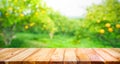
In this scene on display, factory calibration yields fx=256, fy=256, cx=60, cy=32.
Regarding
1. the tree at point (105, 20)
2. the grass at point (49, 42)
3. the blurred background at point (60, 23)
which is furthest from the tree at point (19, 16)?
the tree at point (105, 20)

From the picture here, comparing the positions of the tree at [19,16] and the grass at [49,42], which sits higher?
the tree at [19,16]

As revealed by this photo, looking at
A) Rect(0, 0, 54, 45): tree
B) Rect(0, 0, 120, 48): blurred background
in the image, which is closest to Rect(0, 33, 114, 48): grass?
Rect(0, 0, 120, 48): blurred background

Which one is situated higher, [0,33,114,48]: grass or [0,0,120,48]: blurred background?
[0,0,120,48]: blurred background

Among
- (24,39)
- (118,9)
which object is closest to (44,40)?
(24,39)

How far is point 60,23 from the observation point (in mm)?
4090

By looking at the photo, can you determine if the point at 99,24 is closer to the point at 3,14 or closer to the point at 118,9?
the point at 118,9

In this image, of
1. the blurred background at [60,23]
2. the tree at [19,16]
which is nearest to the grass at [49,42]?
the blurred background at [60,23]

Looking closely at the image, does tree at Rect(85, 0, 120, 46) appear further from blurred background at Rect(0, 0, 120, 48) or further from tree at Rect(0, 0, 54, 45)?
tree at Rect(0, 0, 54, 45)

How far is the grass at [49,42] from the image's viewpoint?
408 centimetres

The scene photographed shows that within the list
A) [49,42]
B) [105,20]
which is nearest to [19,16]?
[49,42]

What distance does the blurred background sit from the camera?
401cm

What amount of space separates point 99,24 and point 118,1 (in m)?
0.46

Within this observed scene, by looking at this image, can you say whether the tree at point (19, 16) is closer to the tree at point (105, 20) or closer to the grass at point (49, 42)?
the grass at point (49, 42)

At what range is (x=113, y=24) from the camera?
3998mm
